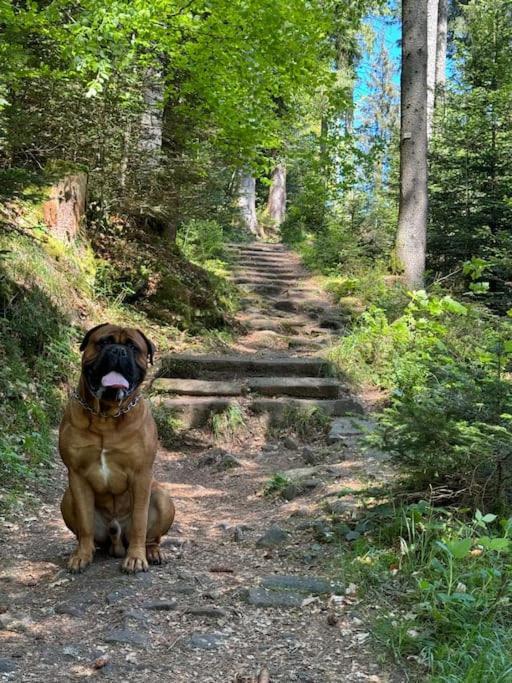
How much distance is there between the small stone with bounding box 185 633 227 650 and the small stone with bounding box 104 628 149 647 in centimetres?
20

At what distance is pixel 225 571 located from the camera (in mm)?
3854

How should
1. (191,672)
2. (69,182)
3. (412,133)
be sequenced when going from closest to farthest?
(191,672), (69,182), (412,133)

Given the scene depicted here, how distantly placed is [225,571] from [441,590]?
50.9 inches

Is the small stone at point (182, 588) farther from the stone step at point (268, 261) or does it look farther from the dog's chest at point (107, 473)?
→ the stone step at point (268, 261)

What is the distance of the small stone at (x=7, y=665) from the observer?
2.62m

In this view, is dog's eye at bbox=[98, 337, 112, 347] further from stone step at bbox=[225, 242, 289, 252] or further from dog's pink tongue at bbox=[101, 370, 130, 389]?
stone step at bbox=[225, 242, 289, 252]

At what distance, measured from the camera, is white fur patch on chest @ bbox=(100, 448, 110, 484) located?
3.60 meters

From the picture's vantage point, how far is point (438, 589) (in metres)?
3.14

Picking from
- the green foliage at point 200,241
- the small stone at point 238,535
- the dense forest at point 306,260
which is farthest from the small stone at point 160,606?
the green foliage at point 200,241

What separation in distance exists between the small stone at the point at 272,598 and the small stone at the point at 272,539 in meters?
0.80

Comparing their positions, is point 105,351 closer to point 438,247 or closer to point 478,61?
point 438,247

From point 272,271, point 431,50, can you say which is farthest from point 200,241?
point 431,50

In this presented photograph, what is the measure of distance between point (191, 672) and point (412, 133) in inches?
393

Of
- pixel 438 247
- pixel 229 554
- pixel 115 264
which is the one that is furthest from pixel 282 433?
pixel 438 247
